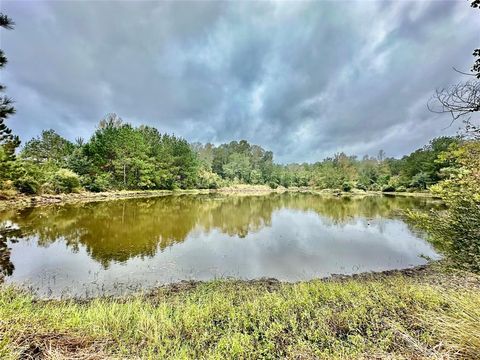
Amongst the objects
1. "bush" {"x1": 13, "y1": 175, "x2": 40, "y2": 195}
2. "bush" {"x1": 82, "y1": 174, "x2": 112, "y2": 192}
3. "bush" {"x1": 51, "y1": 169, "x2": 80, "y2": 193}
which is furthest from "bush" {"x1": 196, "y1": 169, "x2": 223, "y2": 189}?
"bush" {"x1": 13, "y1": 175, "x2": 40, "y2": 195}

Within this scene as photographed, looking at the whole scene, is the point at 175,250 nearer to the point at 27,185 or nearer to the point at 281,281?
the point at 281,281

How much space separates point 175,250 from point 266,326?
7.40 metres

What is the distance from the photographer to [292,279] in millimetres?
7828

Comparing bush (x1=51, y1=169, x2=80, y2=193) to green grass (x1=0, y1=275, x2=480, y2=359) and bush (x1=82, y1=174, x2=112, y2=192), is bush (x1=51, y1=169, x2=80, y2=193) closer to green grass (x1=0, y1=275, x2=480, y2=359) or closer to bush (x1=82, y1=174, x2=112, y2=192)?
bush (x1=82, y1=174, x2=112, y2=192)

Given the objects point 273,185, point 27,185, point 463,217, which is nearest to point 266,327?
point 463,217

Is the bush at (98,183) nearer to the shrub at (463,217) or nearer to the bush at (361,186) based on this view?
the shrub at (463,217)

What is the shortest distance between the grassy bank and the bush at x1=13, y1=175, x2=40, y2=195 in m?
25.1

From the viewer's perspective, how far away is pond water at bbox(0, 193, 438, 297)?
7852 millimetres

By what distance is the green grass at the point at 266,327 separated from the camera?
9.19 feet

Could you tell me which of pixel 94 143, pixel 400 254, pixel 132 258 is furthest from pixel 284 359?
pixel 94 143

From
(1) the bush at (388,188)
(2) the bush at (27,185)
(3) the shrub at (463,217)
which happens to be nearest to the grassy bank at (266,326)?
(3) the shrub at (463,217)

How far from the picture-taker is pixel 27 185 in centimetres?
2581

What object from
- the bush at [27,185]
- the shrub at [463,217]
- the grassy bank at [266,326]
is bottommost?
the grassy bank at [266,326]

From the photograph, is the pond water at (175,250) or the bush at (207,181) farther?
the bush at (207,181)
